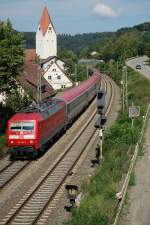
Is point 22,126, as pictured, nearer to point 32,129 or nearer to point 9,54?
point 32,129

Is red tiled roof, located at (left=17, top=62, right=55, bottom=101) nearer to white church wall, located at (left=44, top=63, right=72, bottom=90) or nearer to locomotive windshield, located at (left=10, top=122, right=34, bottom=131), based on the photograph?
white church wall, located at (left=44, top=63, right=72, bottom=90)

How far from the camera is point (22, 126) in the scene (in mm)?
30594

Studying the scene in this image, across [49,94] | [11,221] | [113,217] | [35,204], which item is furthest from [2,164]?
[49,94]

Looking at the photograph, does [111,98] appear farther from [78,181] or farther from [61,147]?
[78,181]

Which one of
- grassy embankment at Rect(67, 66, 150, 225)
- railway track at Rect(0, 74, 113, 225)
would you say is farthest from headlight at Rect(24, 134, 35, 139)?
grassy embankment at Rect(67, 66, 150, 225)

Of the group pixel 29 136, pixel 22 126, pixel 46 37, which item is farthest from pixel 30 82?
pixel 46 37

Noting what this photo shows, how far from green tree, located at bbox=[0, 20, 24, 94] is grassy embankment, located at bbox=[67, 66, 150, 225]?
933cm

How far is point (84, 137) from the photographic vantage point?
131ft

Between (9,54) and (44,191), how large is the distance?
17.0m

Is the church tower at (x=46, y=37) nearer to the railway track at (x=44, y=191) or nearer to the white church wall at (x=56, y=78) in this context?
the white church wall at (x=56, y=78)

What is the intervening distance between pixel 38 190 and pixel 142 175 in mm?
5309

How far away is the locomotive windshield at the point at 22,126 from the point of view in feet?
100

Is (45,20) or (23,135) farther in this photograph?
(45,20)

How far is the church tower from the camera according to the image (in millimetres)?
144762
